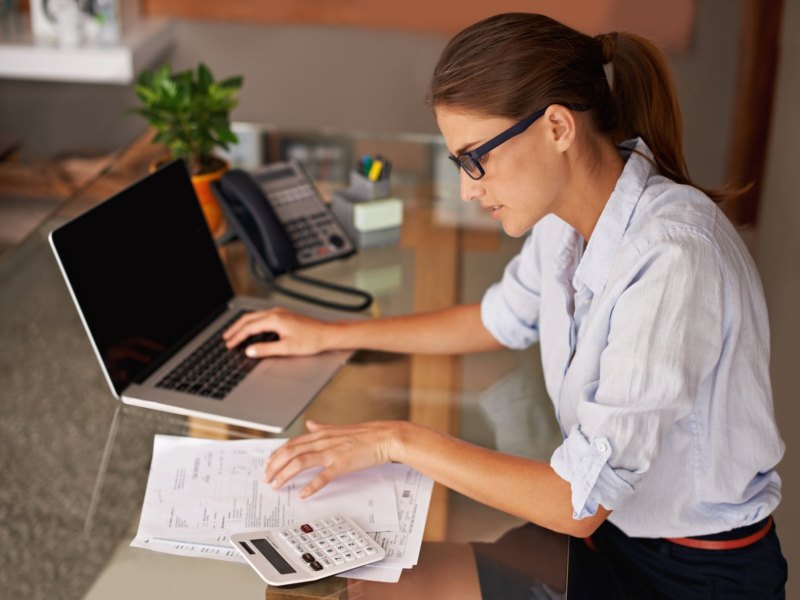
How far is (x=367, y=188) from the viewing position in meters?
1.97

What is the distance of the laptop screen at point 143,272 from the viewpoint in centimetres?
139

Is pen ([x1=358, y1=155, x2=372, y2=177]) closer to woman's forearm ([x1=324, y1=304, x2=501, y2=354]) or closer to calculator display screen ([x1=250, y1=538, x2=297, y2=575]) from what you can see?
woman's forearm ([x1=324, y1=304, x2=501, y2=354])

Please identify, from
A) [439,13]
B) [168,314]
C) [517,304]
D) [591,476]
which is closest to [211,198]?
[168,314]

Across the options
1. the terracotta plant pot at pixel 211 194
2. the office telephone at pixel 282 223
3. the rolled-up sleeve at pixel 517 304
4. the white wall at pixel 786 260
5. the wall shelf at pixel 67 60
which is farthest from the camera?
the wall shelf at pixel 67 60

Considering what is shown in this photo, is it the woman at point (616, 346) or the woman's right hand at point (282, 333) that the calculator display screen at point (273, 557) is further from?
the woman's right hand at point (282, 333)

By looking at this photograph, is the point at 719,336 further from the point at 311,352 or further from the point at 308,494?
the point at 311,352

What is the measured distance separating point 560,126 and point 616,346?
265mm

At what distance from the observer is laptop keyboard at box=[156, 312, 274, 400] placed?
4.73ft

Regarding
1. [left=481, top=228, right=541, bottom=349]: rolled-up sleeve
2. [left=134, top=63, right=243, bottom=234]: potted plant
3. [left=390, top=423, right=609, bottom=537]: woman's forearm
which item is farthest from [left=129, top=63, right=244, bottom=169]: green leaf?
[left=390, top=423, right=609, bottom=537]: woman's forearm

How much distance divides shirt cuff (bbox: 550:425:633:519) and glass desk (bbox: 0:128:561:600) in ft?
0.33

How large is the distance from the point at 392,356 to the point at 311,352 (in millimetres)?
122

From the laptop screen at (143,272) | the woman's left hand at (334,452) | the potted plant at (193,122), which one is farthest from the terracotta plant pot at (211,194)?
the woman's left hand at (334,452)

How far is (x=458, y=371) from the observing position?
1.51 m

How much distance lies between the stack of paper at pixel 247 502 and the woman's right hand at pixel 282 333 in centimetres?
24
